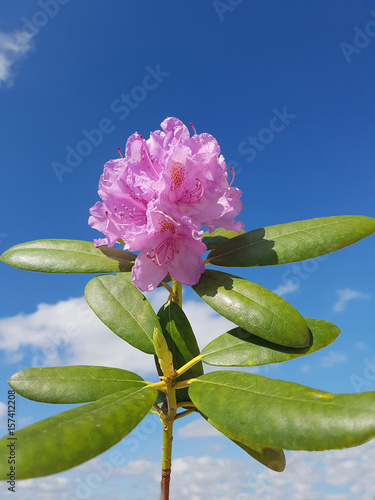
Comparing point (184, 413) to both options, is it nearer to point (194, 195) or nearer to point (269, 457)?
point (269, 457)

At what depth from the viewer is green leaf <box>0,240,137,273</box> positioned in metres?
1.49

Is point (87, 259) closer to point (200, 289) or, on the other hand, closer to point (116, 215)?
point (116, 215)

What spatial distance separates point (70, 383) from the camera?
130 cm

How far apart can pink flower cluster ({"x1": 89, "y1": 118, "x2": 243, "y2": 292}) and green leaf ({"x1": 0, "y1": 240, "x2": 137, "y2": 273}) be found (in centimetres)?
10

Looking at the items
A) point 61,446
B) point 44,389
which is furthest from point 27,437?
point 44,389

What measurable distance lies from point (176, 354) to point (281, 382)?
430 millimetres

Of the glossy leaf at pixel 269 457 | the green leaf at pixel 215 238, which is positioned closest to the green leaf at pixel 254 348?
the glossy leaf at pixel 269 457

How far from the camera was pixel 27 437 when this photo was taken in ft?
A: 3.02

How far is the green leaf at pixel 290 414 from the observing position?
895 millimetres

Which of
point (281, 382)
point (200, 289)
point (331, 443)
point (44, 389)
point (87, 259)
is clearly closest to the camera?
point (331, 443)

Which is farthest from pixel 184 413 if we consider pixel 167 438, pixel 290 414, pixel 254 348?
pixel 290 414

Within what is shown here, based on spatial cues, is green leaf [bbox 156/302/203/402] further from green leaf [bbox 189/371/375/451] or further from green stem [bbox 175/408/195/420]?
green leaf [bbox 189/371/375/451]

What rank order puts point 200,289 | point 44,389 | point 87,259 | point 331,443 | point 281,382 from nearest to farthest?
point 331,443 < point 281,382 < point 44,389 < point 200,289 < point 87,259

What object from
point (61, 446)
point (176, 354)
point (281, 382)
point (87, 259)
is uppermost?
point (87, 259)
